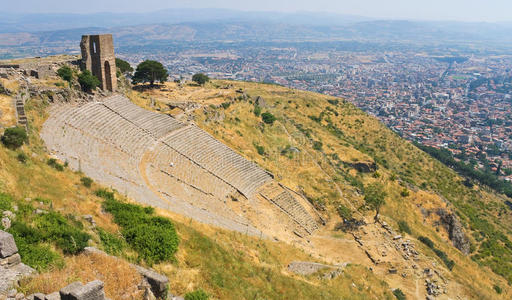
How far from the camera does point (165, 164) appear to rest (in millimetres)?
26859

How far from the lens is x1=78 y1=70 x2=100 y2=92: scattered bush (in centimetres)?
3189

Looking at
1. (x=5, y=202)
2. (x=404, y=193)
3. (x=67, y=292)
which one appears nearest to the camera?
(x=67, y=292)

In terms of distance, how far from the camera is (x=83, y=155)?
901 inches

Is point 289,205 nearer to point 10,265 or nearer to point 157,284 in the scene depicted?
point 157,284

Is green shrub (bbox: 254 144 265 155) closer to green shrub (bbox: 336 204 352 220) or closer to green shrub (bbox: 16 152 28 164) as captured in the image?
green shrub (bbox: 336 204 352 220)

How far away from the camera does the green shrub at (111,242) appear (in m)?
11.6

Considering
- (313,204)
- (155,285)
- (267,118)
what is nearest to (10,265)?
(155,285)

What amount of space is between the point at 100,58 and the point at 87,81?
3731mm

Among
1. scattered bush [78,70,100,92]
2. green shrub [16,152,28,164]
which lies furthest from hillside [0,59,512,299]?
scattered bush [78,70,100,92]

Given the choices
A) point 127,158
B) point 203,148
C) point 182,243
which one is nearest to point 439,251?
point 203,148

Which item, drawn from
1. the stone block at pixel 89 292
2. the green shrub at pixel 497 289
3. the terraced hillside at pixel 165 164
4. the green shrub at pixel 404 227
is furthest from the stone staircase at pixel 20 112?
the green shrub at pixel 497 289

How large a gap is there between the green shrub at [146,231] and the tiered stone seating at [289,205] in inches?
599

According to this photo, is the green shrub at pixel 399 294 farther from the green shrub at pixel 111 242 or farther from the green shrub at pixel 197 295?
the green shrub at pixel 111 242

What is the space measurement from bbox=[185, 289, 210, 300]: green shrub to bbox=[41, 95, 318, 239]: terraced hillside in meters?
9.65
